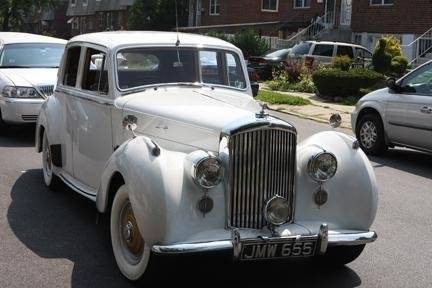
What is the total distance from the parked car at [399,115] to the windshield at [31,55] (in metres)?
5.45

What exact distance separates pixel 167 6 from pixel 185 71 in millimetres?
39992

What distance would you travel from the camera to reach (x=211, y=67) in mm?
6211

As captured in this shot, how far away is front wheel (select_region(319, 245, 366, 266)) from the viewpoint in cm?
501

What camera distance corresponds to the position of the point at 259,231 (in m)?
A: 4.37

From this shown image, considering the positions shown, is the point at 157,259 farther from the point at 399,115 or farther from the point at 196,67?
the point at 399,115

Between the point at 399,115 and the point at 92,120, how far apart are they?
17.7ft

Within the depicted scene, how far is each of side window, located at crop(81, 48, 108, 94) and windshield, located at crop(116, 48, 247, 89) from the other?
21 centimetres

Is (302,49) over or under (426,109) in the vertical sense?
under

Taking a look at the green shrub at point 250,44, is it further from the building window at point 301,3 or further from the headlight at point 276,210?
the headlight at point 276,210

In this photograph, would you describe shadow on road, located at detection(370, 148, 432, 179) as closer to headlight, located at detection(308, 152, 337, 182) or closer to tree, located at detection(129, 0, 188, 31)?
headlight, located at detection(308, 152, 337, 182)

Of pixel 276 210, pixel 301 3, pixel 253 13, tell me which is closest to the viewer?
pixel 276 210

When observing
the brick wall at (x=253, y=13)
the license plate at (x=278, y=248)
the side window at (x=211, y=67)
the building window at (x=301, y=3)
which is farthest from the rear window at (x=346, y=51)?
the license plate at (x=278, y=248)

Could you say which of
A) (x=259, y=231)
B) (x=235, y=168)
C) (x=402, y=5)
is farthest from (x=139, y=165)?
(x=402, y=5)

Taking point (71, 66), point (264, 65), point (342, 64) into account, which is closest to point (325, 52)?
point (264, 65)
